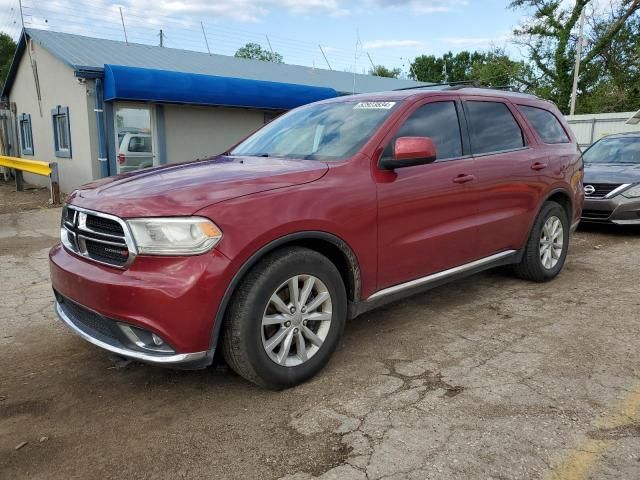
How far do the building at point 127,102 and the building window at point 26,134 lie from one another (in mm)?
254

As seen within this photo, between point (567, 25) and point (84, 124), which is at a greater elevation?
point (567, 25)

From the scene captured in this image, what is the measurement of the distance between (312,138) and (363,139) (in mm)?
484

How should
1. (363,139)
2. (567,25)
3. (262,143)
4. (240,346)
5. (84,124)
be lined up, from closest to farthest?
(240,346)
(363,139)
(262,143)
(84,124)
(567,25)

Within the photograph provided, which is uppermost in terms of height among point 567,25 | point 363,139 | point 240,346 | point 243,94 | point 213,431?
point 567,25

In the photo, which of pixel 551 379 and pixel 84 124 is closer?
pixel 551 379

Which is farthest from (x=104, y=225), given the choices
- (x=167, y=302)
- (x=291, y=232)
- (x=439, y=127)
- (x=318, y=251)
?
(x=439, y=127)

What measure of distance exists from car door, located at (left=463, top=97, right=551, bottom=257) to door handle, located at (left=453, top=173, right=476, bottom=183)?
0.26 ft

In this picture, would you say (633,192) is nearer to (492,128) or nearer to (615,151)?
(615,151)

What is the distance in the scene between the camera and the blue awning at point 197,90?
36.8ft

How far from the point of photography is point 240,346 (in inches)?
112

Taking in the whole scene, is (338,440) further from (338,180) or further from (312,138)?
(312,138)

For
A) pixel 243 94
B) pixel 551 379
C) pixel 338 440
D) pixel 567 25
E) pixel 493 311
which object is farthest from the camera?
pixel 567 25

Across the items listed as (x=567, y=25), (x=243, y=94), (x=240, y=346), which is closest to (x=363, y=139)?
(x=240, y=346)

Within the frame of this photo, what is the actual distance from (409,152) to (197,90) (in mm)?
9977
